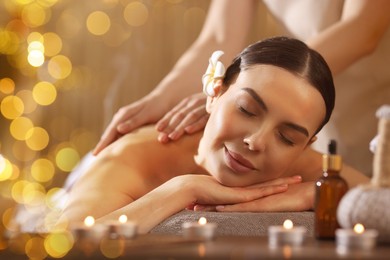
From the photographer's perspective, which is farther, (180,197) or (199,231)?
(180,197)

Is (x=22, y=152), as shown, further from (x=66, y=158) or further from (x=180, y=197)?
(x=180, y=197)

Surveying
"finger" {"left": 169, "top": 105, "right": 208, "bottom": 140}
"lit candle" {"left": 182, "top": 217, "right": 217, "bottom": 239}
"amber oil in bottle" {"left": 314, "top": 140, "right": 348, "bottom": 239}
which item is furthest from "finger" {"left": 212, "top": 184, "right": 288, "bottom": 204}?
"lit candle" {"left": 182, "top": 217, "right": 217, "bottom": 239}

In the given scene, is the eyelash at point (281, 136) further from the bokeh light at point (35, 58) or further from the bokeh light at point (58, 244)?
the bokeh light at point (35, 58)

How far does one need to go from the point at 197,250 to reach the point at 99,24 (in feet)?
7.38

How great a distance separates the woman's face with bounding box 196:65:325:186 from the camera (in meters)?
1.81

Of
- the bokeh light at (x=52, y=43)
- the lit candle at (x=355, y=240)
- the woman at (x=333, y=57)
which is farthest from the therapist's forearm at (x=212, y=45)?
the lit candle at (x=355, y=240)

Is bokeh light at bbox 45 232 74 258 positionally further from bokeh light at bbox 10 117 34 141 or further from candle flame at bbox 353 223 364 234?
bokeh light at bbox 10 117 34 141

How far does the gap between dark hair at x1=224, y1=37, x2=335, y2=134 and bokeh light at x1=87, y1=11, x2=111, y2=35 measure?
4.55ft

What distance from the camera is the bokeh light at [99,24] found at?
3.24 metres

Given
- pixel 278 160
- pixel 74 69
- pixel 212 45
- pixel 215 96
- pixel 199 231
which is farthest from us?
pixel 74 69

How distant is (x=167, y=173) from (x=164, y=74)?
110 centimetres

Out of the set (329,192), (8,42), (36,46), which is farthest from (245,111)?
(36,46)

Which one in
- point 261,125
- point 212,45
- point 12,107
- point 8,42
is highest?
point 8,42

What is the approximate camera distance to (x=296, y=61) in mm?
1884
